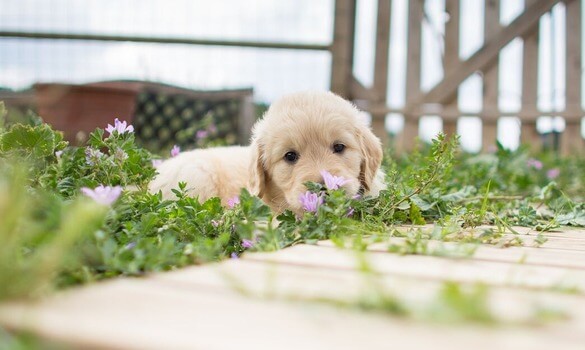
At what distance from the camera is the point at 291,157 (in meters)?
2.63

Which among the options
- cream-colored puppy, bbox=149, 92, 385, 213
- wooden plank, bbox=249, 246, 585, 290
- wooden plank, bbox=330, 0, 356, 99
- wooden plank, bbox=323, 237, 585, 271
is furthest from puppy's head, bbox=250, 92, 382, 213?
wooden plank, bbox=330, 0, 356, 99

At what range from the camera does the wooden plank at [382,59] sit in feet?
20.8

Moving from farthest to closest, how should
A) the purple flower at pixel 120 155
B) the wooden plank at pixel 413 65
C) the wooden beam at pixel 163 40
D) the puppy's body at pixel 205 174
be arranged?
the wooden plank at pixel 413 65 → the wooden beam at pixel 163 40 → the puppy's body at pixel 205 174 → the purple flower at pixel 120 155

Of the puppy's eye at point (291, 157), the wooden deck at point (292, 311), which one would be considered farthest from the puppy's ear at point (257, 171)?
the wooden deck at point (292, 311)

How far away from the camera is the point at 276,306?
0.89 metres

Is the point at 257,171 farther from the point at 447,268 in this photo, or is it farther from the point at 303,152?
the point at 447,268

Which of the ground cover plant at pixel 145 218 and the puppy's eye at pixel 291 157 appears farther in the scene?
the puppy's eye at pixel 291 157

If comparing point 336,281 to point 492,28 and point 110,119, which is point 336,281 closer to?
Answer: point 110,119

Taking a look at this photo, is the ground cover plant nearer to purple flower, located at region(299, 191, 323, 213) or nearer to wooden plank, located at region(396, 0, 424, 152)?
purple flower, located at region(299, 191, 323, 213)

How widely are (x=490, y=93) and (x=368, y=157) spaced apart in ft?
13.6

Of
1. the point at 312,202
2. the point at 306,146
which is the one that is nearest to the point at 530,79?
the point at 306,146

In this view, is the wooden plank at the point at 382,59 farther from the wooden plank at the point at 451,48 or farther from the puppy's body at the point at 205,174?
the puppy's body at the point at 205,174

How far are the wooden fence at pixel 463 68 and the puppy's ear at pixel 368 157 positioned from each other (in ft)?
11.7

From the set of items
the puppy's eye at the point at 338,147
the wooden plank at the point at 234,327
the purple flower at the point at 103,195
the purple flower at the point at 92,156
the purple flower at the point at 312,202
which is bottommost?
the wooden plank at the point at 234,327
